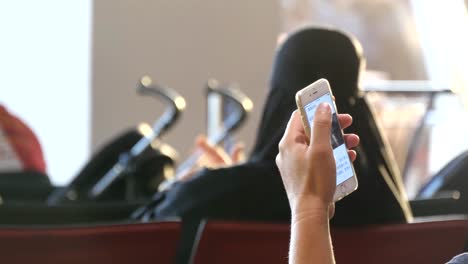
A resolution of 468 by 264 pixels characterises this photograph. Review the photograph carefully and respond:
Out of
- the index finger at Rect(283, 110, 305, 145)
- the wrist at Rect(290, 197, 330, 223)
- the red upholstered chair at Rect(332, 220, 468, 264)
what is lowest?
the red upholstered chair at Rect(332, 220, 468, 264)

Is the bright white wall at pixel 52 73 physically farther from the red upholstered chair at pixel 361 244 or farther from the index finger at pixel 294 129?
the index finger at pixel 294 129

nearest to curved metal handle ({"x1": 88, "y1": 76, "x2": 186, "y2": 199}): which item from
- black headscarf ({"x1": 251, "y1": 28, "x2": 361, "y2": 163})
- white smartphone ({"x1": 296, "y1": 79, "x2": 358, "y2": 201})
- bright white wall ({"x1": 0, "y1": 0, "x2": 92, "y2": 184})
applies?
bright white wall ({"x1": 0, "y1": 0, "x2": 92, "y2": 184})

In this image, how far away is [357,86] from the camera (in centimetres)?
179

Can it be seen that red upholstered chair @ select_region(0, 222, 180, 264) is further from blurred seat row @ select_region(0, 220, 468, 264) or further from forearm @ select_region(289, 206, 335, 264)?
forearm @ select_region(289, 206, 335, 264)

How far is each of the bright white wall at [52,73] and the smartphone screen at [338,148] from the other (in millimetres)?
2969

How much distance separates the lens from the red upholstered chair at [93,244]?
4.31 ft

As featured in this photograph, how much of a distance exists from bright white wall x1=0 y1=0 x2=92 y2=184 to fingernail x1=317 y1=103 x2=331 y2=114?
3.01m

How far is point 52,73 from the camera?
12.5 ft

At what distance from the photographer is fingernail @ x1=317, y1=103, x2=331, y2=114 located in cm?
86

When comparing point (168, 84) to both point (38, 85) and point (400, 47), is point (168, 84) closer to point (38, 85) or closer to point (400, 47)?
point (38, 85)

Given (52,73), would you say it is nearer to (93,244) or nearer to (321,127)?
(93,244)

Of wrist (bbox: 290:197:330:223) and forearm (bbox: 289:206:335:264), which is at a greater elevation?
wrist (bbox: 290:197:330:223)

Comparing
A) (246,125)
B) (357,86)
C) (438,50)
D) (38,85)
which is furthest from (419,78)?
(357,86)

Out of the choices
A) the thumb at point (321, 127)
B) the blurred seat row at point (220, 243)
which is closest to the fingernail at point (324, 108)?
the thumb at point (321, 127)
